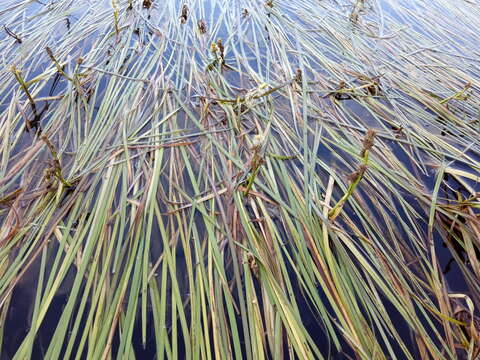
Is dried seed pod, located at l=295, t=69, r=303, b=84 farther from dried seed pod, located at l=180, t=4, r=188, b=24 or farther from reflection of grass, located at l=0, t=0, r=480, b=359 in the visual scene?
dried seed pod, located at l=180, t=4, r=188, b=24

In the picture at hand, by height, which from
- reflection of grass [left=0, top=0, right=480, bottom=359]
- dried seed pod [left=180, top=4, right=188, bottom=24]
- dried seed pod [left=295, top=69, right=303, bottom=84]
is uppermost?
dried seed pod [left=180, top=4, right=188, bottom=24]

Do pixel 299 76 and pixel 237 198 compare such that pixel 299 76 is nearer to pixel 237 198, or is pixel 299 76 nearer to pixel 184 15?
pixel 237 198

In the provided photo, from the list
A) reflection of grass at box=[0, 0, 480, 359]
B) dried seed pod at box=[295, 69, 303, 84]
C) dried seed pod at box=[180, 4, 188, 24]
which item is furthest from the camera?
dried seed pod at box=[180, 4, 188, 24]

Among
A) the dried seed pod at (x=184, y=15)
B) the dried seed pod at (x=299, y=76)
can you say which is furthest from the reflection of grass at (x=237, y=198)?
the dried seed pod at (x=184, y=15)

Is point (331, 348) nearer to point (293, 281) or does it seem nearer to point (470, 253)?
point (293, 281)

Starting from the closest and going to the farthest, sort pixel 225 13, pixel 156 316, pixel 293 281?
pixel 156 316 < pixel 293 281 < pixel 225 13

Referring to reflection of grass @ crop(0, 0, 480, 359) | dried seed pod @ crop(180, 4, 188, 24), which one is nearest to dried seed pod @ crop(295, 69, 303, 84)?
reflection of grass @ crop(0, 0, 480, 359)

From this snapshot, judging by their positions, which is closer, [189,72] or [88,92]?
[88,92]

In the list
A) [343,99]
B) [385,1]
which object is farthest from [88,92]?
[385,1]

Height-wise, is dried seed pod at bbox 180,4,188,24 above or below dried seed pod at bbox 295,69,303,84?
above

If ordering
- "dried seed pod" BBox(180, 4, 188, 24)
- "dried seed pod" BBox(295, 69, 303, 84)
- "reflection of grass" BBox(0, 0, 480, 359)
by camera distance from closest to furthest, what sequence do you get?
1. "reflection of grass" BBox(0, 0, 480, 359)
2. "dried seed pod" BBox(295, 69, 303, 84)
3. "dried seed pod" BBox(180, 4, 188, 24)
